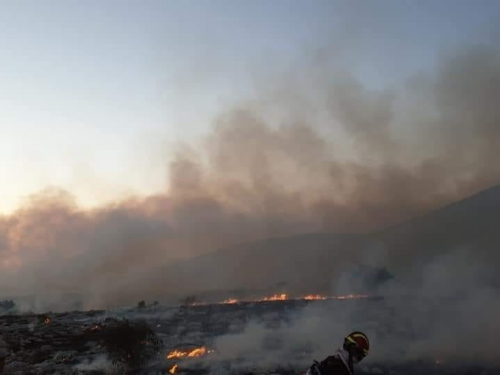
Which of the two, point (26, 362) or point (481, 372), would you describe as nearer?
point (481, 372)

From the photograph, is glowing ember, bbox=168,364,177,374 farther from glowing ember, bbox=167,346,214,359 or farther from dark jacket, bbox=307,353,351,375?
dark jacket, bbox=307,353,351,375

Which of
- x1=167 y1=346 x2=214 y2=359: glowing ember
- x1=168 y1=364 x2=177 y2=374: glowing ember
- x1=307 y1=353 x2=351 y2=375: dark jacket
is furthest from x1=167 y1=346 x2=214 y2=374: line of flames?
x1=307 y1=353 x2=351 y2=375: dark jacket

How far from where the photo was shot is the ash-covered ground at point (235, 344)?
1531 inches

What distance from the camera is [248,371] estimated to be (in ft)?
123

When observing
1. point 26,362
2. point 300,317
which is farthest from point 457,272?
point 26,362

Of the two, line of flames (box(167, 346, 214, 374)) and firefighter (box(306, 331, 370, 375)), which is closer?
firefighter (box(306, 331, 370, 375))

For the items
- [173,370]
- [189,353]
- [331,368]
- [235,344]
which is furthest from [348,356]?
[235,344]

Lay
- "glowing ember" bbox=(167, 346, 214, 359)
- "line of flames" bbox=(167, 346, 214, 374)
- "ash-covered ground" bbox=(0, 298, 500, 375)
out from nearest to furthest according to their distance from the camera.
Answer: "ash-covered ground" bbox=(0, 298, 500, 375)
"line of flames" bbox=(167, 346, 214, 374)
"glowing ember" bbox=(167, 346, 214, 359)

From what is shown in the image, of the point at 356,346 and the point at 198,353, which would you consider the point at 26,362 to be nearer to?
the point at 198,353

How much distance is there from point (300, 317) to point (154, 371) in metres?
34.5

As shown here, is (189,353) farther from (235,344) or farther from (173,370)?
(173,370)

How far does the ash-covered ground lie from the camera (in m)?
38.9

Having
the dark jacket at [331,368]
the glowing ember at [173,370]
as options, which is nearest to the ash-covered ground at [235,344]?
the glowing ember at [173,370]

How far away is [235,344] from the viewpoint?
50.5 meters
